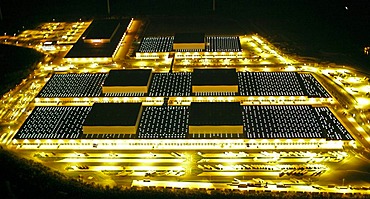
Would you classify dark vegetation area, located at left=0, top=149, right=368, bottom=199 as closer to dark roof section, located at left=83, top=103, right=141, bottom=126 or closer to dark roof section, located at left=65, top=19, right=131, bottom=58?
dark roof section, located at left=83, top=103, right=141, bottom=126

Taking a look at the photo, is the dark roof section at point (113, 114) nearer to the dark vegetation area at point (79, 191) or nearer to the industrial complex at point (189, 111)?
the industrial complex at point (189, 111)

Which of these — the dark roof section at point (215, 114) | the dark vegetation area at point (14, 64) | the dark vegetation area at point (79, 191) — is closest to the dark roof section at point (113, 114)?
the dark roof section at point (215, 114)

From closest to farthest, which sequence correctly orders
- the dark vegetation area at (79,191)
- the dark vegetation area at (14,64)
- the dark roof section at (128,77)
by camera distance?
the dark vegetation area at (79,191) → the dark roof section at (128,77) → the dark vegetation area at (14,64)

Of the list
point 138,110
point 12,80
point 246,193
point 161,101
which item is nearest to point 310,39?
point 161,101

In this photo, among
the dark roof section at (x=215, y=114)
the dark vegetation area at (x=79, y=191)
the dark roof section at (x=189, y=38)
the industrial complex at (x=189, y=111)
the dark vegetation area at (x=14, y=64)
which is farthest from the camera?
the dark roof section at (x=189, y=38)

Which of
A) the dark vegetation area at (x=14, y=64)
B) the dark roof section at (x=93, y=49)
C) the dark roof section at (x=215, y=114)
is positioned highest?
the dark roof section at (x=215, y=114)

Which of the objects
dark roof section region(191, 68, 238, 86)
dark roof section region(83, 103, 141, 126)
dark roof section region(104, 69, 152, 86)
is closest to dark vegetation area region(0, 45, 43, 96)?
dark roof section region(104, 69, 152, 86)
